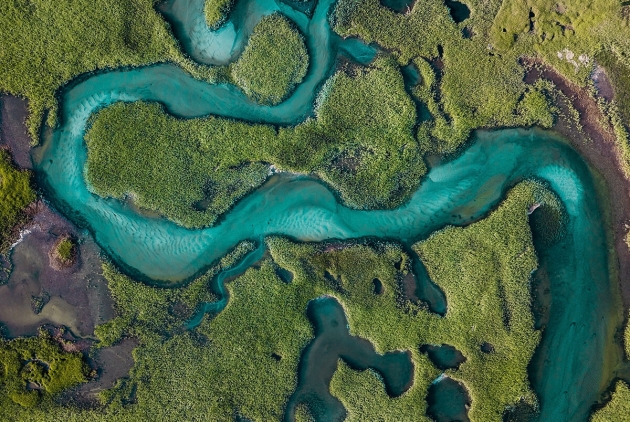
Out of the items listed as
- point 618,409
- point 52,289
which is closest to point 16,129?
point 52,289

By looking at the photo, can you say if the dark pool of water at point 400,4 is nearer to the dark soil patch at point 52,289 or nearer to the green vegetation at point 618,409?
the dark soil patch at point 52,289

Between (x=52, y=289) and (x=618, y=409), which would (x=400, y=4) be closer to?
(x=52, y=289)

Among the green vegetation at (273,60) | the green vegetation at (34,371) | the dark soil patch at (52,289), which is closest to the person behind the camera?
the green vegetation at (34,371)

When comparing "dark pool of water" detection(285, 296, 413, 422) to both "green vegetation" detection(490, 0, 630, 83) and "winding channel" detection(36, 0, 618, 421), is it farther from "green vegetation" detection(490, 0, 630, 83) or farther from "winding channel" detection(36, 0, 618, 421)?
"green vegetation" detection(490, 0, 630, 83)

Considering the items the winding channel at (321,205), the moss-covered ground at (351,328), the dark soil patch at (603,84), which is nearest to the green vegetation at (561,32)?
the dark soil patch at (603,84)

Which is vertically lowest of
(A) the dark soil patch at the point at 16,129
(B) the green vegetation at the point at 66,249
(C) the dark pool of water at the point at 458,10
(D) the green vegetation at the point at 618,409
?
(B) the green vegetation at the point at 66,249

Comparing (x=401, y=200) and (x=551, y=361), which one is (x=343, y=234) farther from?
(x=551, y=361)
